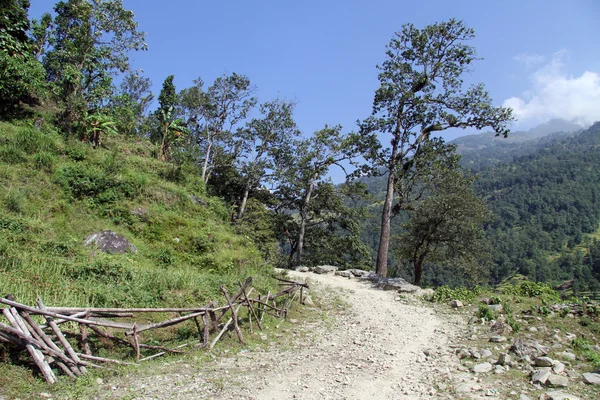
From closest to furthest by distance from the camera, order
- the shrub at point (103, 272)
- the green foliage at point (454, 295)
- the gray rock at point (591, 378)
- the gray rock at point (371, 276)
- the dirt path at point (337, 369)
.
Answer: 1. the dirt path at point (337, 369)
2. the gray rock at point (591, 378)
3. the shrub at point (103, 272)
4. the green foliage at point (454, 295)
5. the gray rock at point (371, 276)

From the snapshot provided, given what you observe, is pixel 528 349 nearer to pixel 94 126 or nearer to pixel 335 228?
pixel 94 126

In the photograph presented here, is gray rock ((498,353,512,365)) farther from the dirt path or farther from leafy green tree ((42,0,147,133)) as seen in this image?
leafy green tree ((42,0,147,133))

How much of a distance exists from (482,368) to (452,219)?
47.0ft

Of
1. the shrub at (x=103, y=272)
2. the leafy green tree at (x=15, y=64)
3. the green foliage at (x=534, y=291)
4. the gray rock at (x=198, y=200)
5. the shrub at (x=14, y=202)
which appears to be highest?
the leafy green tree at (x=15, y=64)

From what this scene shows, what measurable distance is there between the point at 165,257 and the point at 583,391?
12404mm

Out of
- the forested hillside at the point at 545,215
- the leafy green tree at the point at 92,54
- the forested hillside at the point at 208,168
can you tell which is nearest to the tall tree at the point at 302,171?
the forested hillside at the point at 208,168

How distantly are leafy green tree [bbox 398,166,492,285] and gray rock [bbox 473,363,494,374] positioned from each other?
13.9 meters

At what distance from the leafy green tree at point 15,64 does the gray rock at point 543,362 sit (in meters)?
23.7

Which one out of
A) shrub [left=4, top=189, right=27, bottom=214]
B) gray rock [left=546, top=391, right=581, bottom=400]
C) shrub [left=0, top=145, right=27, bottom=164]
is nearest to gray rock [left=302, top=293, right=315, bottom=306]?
gray rock [left=546, top=391, right=581, bottom=400]

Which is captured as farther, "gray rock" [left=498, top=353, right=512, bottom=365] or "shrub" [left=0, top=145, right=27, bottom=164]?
"shrub" [left=0, top=145, right=27, bottom=164]

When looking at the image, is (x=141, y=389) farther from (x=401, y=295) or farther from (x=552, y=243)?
(x=552, y=243)

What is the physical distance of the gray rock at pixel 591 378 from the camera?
6098 mm

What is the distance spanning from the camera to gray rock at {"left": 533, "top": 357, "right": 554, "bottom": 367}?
682 cm

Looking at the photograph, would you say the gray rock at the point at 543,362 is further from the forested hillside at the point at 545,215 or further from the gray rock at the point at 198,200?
the forested hillside at the point at 545,215
